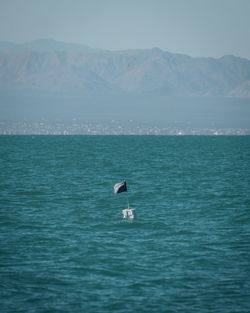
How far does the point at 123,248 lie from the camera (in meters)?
28.0

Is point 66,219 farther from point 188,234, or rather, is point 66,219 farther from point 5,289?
point 5,289

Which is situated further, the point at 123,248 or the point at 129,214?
the point at 129,214

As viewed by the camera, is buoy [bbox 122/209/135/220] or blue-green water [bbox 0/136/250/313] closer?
blue-green water [bbox 0/136/250/313]

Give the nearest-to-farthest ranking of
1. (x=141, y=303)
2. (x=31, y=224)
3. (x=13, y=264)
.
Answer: (x=141, y=303) → (x=13, y=264) → (x=31, y=224)

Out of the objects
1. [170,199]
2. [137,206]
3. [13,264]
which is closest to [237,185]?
[170,199]

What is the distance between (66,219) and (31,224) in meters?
2.68

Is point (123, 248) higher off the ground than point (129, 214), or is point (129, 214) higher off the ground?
point (129, 214)

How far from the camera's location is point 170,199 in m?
44.7

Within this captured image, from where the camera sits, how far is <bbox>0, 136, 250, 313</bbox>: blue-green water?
21.0 m

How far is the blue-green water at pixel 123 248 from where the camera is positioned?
21.0m

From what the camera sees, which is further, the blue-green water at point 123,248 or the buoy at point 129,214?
the buoy at point 129,214

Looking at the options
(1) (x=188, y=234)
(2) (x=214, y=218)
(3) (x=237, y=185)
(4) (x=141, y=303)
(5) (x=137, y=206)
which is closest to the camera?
(4) (x=141, y=303)

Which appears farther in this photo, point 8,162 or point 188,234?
point 8,162

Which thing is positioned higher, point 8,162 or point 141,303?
point 8,162
